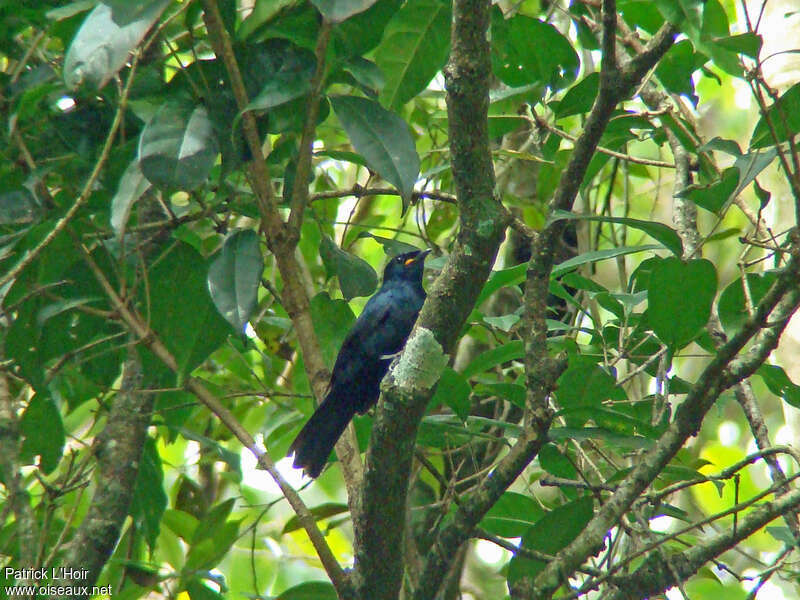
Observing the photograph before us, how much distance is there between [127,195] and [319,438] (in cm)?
134

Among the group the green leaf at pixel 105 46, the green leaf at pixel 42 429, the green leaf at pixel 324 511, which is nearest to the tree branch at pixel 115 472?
the green leaf at pixel 42 429

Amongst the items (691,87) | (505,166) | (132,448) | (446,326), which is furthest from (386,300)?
(446,326)

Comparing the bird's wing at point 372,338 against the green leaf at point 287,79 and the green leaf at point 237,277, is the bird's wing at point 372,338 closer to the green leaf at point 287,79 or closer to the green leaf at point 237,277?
the green leaf at point 237,277

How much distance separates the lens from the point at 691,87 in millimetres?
2842

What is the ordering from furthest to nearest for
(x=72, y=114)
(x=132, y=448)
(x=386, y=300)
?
(x=386, y=300) < (x=132, y=448) < (x=72, y=114)

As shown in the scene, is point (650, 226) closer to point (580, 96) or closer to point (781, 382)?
point (781, 382)

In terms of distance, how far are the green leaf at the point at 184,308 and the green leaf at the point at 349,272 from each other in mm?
402

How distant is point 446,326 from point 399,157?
1.60 feet

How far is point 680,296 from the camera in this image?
6.89ft

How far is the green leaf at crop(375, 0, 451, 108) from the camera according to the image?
2.48 m

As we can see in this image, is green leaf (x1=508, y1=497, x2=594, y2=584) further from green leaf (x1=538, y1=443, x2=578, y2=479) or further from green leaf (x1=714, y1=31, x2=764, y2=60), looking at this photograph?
green leaf (x1=714, y1=31, x2=764, y2=60)

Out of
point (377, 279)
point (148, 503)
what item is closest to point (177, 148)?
point (377, 279)

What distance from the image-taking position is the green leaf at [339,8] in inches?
76.3

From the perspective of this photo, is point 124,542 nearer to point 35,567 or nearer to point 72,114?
point 35,567
